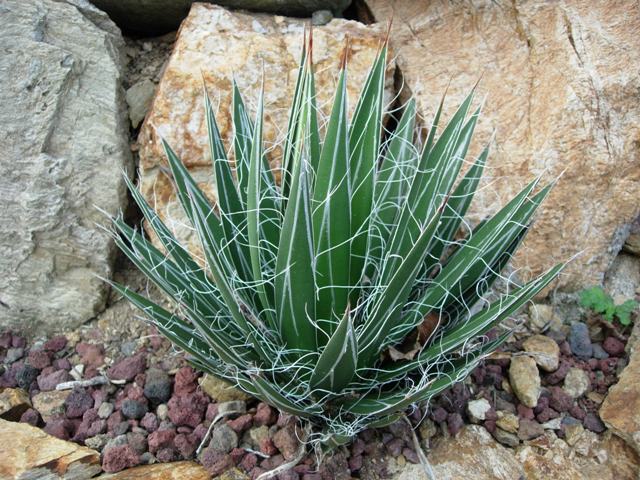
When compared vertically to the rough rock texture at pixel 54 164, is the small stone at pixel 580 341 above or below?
below

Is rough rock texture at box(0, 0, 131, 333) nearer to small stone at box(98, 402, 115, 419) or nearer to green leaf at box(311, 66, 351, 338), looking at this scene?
small stone at box(98, 402, 115, 419)

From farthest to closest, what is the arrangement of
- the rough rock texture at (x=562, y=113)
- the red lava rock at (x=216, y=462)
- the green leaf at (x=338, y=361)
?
the rough rock texture at (x=562, y=113) → the red lava rock at (x=216, y=462) → the green leaf at (x=338, y=361)

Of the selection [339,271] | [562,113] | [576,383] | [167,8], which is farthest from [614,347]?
[167,8]

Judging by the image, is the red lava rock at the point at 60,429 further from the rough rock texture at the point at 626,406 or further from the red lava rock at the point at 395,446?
the rough rock texture at the point at 626,406

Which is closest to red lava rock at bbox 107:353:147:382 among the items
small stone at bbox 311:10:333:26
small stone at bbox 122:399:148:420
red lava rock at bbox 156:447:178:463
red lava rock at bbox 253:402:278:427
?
small stone at bbox 122:399:148:420

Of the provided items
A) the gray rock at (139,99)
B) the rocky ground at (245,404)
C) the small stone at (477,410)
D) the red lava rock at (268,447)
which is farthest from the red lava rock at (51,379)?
the small stone at (477,410)

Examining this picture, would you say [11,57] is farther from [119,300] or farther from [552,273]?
[552,273]

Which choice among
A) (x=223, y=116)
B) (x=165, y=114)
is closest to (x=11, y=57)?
(x=165, y=114)
